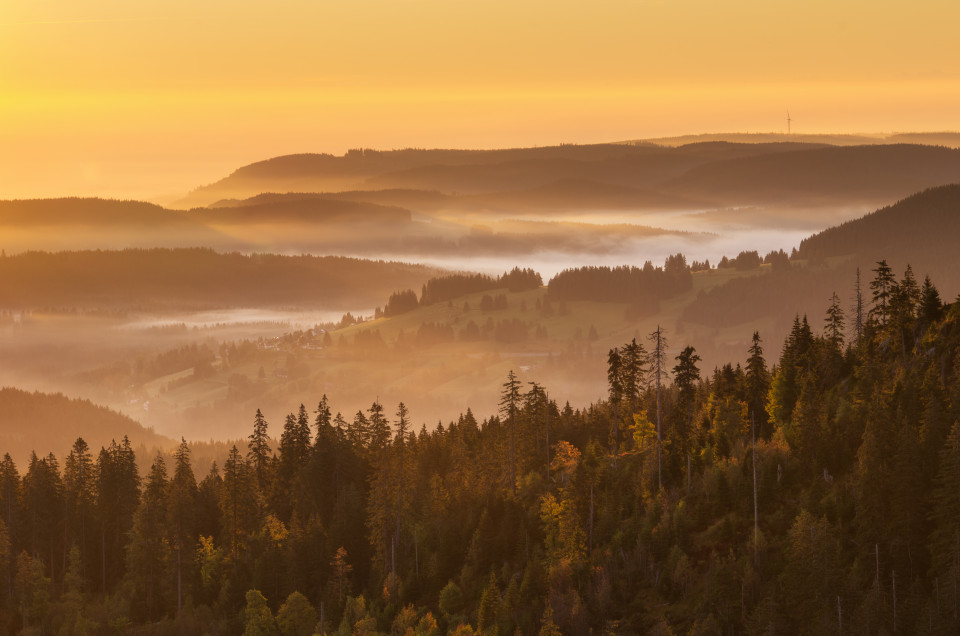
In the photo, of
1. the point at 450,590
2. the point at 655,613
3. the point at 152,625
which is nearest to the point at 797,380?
the point at 655,613

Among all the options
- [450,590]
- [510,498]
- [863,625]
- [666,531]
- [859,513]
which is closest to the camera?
[863,625]

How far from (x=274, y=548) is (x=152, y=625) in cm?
1446

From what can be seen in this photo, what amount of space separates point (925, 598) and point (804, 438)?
1969 centimetres

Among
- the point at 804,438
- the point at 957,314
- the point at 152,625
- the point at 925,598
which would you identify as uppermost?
the point at 957,314

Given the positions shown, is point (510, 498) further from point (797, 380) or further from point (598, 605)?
point (797, 380)

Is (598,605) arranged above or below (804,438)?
below

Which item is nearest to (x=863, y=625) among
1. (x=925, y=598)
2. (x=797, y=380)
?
(x=925, y=598)

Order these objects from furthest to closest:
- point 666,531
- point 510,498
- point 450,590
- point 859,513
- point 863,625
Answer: point 510,498
point 450,590
point 666,531
point 859,513
point 863,625

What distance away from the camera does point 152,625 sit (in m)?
134

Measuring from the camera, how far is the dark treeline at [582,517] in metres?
105

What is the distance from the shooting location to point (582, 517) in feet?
403

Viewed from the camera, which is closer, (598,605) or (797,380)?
(598,605)

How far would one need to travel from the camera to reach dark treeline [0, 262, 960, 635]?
344 feet

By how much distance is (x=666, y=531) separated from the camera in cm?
11488
